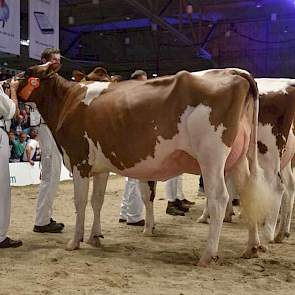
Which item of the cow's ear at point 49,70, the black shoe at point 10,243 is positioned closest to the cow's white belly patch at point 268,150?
the cow's ear at point 49,70

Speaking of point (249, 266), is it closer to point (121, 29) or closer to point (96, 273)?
point (96, 273)

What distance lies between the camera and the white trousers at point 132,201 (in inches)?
278

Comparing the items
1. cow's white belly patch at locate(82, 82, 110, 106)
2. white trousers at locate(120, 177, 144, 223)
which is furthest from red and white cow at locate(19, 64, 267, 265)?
white trousers at locate(120, 177, 144, 223)

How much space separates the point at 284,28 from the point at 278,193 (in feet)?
54.4

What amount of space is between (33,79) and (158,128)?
168 cm

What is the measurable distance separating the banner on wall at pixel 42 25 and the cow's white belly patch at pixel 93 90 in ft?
21.9

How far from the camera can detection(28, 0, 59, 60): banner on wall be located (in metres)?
12.2

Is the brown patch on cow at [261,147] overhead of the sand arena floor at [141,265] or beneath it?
overhead

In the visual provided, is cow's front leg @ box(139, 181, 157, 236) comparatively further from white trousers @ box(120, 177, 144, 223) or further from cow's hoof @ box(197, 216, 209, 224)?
cow's hoof @ box(197, 216, 209, 224)

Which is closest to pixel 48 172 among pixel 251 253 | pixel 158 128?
pixel 158 128

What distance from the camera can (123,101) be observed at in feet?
17.6

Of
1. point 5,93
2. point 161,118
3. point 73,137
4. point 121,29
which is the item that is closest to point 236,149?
point 161,118

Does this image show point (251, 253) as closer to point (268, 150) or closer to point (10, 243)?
point (268, 150)

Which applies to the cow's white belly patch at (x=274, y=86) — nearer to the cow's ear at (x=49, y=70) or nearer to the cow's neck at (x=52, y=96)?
the cow's neck at (x=52, y=96)
